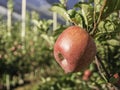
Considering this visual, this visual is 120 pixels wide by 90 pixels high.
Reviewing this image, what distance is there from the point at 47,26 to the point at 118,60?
2.08 ft

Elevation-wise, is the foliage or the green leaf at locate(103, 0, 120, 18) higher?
the green leaf at locate(103, 0, 120, 18)

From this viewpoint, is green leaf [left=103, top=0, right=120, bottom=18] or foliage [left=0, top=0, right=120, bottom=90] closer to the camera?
green leaf [left=103, top=0, right=120, bottom=18]

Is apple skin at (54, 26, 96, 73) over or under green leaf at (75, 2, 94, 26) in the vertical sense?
under

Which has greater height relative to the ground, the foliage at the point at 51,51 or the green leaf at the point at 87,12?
Answer: the green leaf at the point at 87,12

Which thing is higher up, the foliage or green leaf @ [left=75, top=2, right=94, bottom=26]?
green leaf @ [left=75, top=2, right=94, bottom=26]

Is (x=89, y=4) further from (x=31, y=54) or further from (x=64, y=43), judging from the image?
(x=31, y=54)

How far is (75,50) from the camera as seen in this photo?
98cm

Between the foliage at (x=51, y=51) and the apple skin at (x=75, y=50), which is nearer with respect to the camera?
the apple skin at (x=75, y=50)

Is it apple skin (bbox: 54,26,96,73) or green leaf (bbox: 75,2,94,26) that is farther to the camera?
green leaf (bbox: 75,2,94,26)

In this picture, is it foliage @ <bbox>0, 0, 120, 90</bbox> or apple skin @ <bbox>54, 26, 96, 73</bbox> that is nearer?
apple skin @ <bbox>54, 26, 96, 73</bbox>

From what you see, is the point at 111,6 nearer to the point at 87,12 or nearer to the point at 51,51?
the point at 87,12

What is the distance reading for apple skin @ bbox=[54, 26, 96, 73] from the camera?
0.97m

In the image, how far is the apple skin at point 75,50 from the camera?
97 centimetres

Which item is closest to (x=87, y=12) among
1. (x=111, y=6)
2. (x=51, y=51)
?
(x=111, y=6)
